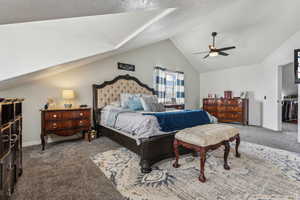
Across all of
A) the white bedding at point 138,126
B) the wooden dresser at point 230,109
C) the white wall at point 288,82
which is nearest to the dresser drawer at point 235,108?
the wooden dresser at point 230,109

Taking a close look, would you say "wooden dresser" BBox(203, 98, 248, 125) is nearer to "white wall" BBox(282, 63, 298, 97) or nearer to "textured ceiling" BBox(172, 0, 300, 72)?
"textured ceiling" BBox(172, 0, 300, 72)

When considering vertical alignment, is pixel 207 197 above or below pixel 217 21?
below

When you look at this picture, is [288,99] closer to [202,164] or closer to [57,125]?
[202,164]

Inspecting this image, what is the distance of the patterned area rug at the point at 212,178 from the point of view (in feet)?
5.13

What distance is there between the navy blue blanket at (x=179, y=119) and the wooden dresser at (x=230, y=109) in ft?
10.9

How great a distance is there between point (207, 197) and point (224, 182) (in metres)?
0.41

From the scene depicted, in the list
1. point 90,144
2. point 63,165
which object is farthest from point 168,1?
point 90,144

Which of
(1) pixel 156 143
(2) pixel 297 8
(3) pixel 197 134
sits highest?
(2) pixel 297 8

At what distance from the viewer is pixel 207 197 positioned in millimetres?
1519

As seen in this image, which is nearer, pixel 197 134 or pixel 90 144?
pixel 197 134

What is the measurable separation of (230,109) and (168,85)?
100 inches

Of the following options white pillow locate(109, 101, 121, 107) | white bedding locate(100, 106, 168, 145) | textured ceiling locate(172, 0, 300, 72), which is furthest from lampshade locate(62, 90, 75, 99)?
textured ceiling locate(172, 0, 300, 72)

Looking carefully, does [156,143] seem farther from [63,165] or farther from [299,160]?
[299,160]

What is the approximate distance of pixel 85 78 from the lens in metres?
3.93
